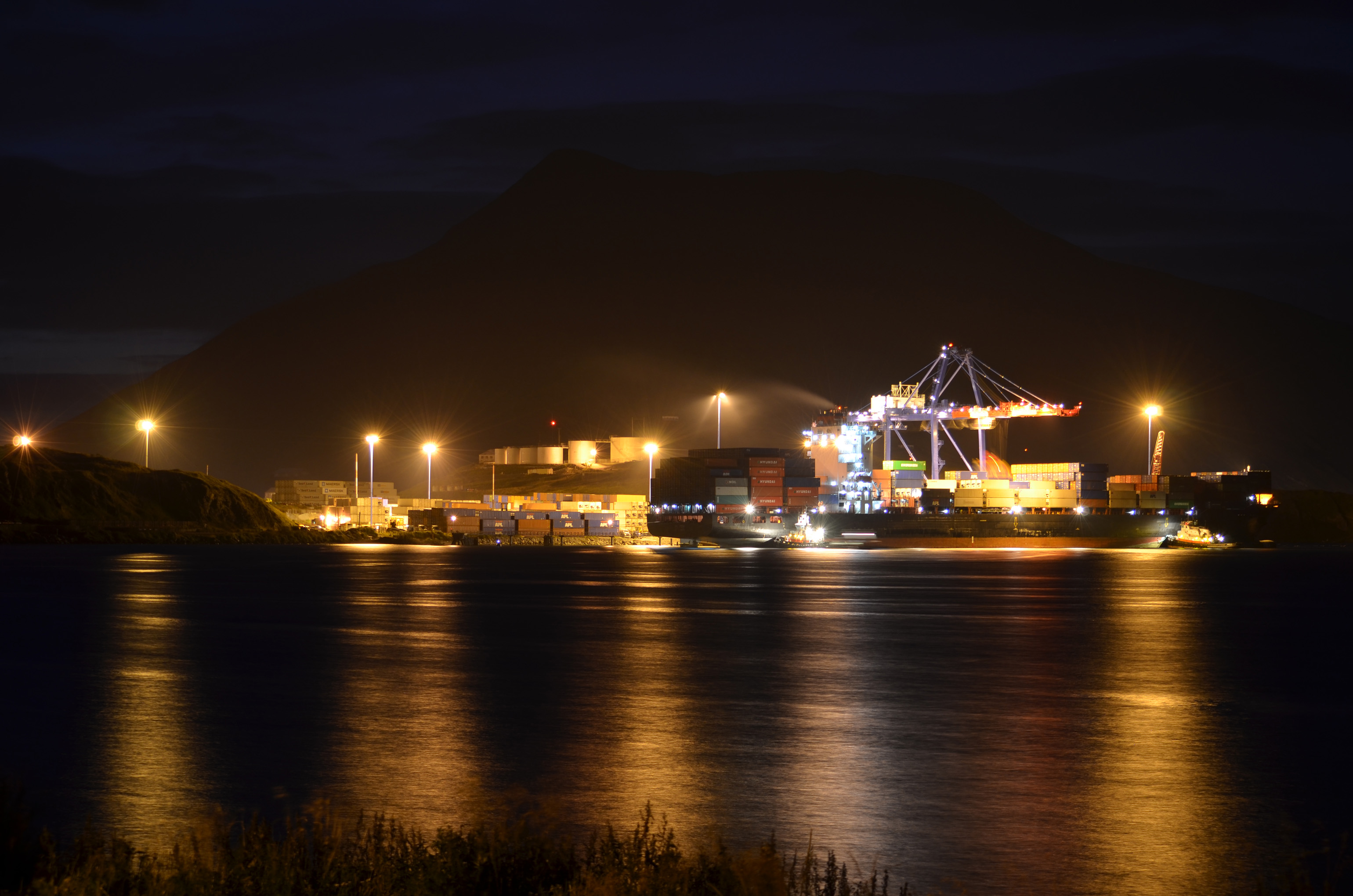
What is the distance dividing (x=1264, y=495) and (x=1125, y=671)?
353ft

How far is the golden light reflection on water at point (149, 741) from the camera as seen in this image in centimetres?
1154

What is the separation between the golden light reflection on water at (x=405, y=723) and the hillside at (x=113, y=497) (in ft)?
260

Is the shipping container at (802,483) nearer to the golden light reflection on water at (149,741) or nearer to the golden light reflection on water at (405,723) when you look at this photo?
the golden light reflection on water at (405,723)

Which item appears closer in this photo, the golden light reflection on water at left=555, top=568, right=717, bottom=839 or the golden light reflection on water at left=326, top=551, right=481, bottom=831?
the golden light reflection on water at left=555, top=568, right=717, bottom=839

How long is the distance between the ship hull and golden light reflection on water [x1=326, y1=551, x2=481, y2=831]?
78305mm

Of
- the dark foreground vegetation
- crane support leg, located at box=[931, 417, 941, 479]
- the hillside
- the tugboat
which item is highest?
crane support leg, located at box=[931, 417, 941, 479]

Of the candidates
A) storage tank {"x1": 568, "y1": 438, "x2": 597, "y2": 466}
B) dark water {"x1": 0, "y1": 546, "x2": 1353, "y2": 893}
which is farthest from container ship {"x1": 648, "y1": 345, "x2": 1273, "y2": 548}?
dark water {"x1": 0, "y1": 546, "x2": 1353, "y2": 893}

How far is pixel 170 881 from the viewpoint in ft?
26.3

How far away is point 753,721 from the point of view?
56.8 feet

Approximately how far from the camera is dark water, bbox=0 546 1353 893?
1141 cm

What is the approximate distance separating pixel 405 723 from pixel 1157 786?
9302mm

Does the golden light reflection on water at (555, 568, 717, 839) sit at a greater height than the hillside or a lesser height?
lesser

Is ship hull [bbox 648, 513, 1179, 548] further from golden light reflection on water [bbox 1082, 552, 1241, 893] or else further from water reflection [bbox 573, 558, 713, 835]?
golden light reflection on water [bbox 1082, 552, 1241, 893]

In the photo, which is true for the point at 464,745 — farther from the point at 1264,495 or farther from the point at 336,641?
the point at 1264,495
